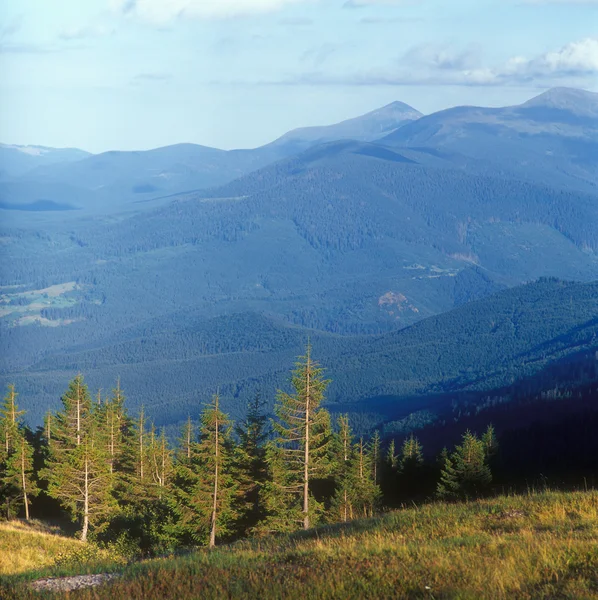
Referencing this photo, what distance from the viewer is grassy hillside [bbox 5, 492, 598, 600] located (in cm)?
1201

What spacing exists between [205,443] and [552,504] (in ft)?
69.3

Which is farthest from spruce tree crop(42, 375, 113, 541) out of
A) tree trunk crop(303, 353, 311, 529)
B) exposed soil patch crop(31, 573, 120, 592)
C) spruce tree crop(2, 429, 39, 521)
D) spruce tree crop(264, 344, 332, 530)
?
exposed soil patch crop(31, 573, 120, 592)

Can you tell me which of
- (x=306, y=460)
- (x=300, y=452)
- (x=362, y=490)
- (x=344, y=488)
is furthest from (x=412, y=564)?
(x=362, y=490)

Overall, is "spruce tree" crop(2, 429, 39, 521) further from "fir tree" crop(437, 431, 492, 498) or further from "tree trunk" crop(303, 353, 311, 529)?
"fir tree" crop(437, 431, 492, 498)

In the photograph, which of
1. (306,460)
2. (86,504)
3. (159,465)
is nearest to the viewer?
(306,460)

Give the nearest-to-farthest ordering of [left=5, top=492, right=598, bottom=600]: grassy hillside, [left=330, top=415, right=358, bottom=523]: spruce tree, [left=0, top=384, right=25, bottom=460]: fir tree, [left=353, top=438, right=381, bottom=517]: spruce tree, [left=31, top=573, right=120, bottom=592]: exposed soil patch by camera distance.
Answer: [left=5, top=492, right=598, bottom=600]: grassy hillside < [left=31, top=573, right=120, bottom=592]: exposed soil patch < [left=330, top=415, right=358, bottom=523]: spruce tree < [left=353, top=438, right=381, bottom=517]: spruce tree < [left=0, top=384, right=25, bottom=460]: fir tree

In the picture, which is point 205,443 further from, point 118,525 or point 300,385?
point 118,525

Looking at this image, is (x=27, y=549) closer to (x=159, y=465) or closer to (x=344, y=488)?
(x=344, y=488)

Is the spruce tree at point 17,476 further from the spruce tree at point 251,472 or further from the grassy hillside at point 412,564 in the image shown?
the grassy hillside at point 412,564

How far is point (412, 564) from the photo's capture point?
13.3 metres

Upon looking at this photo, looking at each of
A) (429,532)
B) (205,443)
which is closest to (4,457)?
(205,443)

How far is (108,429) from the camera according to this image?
5209 cm

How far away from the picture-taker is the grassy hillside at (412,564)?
12008 mm

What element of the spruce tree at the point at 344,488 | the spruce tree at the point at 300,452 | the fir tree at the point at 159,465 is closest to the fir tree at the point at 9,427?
the fir tree at the point at 159,465
